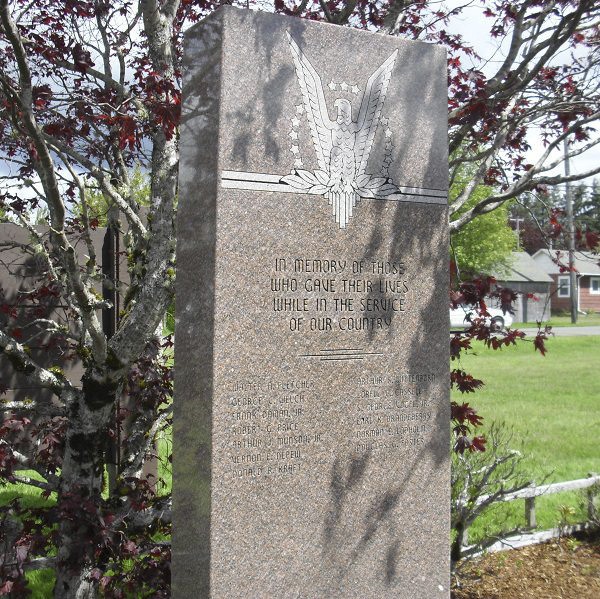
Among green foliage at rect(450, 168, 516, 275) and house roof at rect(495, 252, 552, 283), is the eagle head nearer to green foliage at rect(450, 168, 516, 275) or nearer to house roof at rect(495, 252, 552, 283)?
green foliage at rect(450, 168, 516, 275)

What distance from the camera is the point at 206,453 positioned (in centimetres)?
321

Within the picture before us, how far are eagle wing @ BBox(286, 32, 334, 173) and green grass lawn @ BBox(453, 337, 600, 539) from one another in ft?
9.38

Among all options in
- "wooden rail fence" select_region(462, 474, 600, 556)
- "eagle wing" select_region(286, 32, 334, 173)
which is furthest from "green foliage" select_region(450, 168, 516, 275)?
"eagle wing" select_region(286, 32, 334, 173)

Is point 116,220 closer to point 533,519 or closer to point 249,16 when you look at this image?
point 249,16

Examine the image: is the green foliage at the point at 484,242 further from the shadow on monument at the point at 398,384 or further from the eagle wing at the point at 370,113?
the eagle wing at the point at 370,113

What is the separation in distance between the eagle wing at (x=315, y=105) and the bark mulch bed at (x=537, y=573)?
116 inches

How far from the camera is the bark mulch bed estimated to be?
4.61 m

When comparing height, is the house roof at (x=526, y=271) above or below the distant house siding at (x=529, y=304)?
above

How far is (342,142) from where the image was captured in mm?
3566

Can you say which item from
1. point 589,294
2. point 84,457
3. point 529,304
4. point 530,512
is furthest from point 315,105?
point 589,294

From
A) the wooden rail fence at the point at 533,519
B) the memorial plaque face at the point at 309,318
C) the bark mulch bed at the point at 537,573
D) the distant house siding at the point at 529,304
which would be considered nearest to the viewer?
the memorial plaque face at the point at 309,318

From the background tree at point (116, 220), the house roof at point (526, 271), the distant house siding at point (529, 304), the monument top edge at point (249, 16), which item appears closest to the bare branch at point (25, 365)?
the background tree at point (116, 220)

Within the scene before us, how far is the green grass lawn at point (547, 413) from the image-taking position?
20.3 feet

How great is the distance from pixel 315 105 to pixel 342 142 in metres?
0.23
